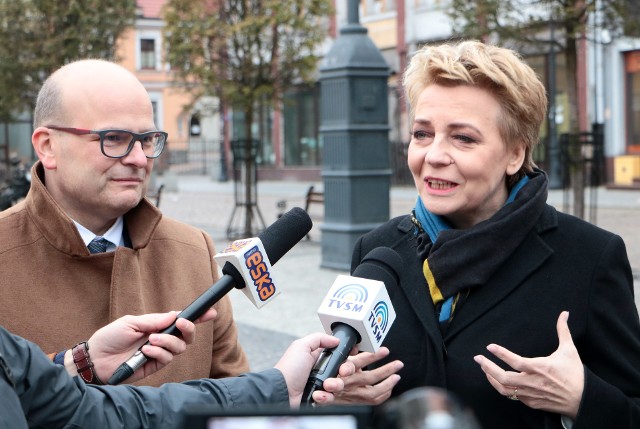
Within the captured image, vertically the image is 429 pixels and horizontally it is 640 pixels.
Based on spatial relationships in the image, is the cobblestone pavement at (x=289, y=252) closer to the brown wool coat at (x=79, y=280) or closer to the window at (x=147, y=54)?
the brown wool coat at (x=79, y=280)

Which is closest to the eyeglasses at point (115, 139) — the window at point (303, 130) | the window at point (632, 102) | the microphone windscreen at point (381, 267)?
the microphone windscreen at point (381, 267)

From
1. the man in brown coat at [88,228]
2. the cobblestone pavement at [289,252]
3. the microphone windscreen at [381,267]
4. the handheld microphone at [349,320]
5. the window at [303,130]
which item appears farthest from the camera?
the window at [303,130]

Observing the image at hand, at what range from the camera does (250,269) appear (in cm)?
222

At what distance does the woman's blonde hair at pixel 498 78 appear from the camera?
8.59ft

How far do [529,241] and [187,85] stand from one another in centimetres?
1277

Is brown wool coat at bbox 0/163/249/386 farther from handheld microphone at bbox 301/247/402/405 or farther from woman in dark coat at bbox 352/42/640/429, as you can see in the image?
handheld microphone at bbox 301/247/402/405

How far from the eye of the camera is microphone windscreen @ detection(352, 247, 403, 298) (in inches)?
97.7

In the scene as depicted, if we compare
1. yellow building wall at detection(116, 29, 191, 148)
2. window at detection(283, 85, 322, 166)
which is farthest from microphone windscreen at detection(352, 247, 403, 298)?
yellow building wall at detection(116, 29, 191, 148)

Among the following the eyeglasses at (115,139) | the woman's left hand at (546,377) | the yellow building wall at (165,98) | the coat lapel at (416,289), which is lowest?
the woman's left hand at (546,377)

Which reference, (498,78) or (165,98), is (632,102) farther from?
(165,98)

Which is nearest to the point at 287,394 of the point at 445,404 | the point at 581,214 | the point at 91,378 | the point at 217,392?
the point at 217,392

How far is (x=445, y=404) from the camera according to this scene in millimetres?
993

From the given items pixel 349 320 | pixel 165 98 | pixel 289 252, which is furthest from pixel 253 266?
pixel 165 98

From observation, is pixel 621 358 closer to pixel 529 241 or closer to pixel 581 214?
pixel 529 241
